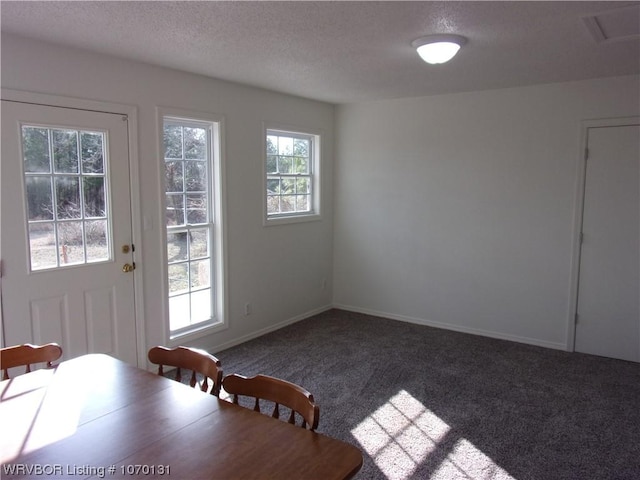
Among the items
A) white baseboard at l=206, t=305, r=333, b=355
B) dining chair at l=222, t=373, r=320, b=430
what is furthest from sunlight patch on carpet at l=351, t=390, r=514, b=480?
white baseboard at l=206, t=305, r=333, b=355

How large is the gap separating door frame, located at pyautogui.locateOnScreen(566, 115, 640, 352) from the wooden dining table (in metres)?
3.61

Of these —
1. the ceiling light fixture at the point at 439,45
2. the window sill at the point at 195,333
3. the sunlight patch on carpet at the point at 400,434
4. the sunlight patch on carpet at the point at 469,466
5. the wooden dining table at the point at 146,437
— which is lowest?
the sunlight patch on carpet at the point at 469,466

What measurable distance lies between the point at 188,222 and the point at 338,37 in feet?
6.70

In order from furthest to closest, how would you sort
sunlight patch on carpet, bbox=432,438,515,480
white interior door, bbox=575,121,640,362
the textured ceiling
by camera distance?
1. white interior door, bbox=575,121,640,362
2. sunlight patch on carpet, bbox=432,438,515,480
3. the textured ceiling

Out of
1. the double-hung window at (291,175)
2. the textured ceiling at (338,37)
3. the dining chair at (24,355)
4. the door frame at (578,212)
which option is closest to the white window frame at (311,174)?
the double-hung window at (291,175)

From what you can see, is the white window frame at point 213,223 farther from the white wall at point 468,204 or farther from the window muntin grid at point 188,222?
the white wall at point 468,204

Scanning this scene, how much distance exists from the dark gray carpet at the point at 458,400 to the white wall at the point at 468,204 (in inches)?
15.9

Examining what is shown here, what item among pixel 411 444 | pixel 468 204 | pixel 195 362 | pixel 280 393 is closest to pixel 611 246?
pixel 468 204

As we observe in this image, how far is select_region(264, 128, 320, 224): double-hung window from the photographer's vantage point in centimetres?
486

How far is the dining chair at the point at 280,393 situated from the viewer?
1629 mm

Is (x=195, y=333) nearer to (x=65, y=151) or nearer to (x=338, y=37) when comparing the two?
(x=65, y=151)

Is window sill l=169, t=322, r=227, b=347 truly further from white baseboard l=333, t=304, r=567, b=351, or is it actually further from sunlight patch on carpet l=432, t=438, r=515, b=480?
sunlight patch on carpet l=432, t=438, r=515, b=480

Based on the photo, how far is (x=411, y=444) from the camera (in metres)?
2.78

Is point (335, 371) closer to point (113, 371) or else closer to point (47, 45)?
point (113, 371)
